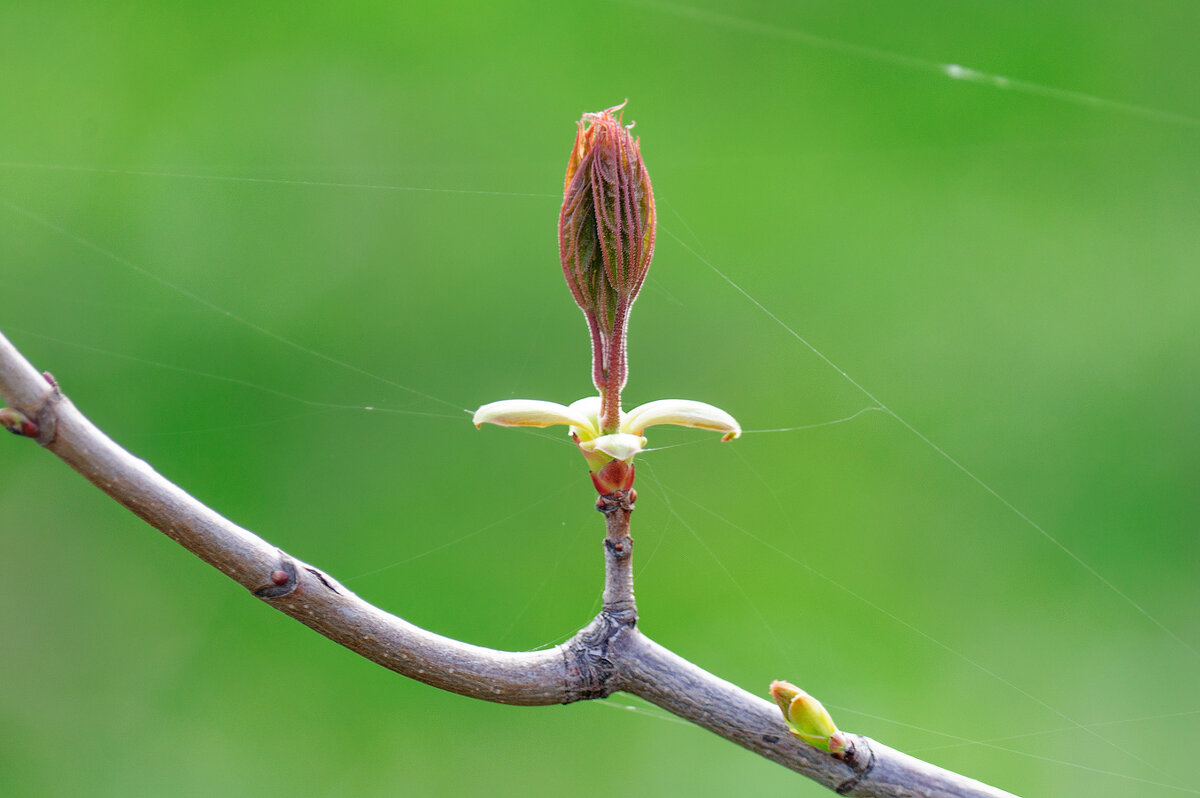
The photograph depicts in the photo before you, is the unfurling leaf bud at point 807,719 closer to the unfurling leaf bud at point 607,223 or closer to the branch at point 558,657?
the branch at point 558,657

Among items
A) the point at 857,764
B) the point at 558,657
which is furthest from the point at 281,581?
the point at 857,764

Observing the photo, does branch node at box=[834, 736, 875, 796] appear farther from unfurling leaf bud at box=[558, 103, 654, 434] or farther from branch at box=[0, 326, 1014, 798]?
unfurling leaf bud at box=[558, 103, 654, 434]

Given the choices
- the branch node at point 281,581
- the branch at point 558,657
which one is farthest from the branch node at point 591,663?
the branch node at point 281,581

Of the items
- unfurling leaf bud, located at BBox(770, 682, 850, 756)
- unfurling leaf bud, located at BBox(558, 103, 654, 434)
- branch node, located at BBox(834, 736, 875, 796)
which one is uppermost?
unfurling leaf bud, located at BBox(558, 103, 654, 434)

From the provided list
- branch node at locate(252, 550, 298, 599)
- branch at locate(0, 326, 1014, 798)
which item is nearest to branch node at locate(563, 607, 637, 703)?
branch at locate(0, 326, 1014, 798)

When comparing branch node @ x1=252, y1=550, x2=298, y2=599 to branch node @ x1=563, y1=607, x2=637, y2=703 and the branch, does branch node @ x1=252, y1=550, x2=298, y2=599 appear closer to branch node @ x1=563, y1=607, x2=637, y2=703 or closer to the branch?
the branch

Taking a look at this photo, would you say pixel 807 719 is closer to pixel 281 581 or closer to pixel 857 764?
pixel 857 764

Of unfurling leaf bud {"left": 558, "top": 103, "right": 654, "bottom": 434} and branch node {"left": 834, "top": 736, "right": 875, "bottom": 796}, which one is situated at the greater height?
unfurling leaf bud {"left": 558, "top": 103, "right": 654, "bottom": 434}

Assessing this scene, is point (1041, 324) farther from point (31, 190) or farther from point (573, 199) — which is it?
point (31, 190)
